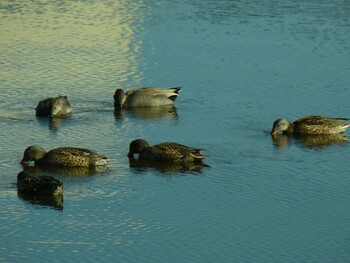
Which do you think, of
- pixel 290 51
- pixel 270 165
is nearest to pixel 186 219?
pixel 270 165

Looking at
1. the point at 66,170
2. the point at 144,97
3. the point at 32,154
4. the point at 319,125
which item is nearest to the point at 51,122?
the point at 144,97

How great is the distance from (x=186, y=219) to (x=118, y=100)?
7.40 m

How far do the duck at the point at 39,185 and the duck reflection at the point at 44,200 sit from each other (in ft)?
0.16

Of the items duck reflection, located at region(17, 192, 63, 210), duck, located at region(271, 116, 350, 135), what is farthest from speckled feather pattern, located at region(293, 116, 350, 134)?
duck reflection, located at region(17, 192, 63, 210)

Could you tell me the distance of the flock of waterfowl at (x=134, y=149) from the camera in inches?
651

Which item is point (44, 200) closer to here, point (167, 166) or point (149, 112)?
point (167, 166)

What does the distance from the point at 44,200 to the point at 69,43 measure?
12.9 metres

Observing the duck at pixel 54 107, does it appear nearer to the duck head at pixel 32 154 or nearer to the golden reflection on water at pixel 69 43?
the golden reflection on water at pixel 69 43

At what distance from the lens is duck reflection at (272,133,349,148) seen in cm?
Answer: 2028

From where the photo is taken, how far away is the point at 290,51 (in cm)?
2847

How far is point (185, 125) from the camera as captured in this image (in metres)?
21.3

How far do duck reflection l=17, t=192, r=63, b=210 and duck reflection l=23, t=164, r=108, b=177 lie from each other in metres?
1.32

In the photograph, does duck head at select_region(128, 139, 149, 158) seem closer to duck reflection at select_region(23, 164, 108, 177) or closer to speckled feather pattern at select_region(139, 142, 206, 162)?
speckled feather pattern at select_region(139, 142, 206, 162)

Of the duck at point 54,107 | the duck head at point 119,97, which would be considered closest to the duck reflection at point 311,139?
the duck head at point 119,97
